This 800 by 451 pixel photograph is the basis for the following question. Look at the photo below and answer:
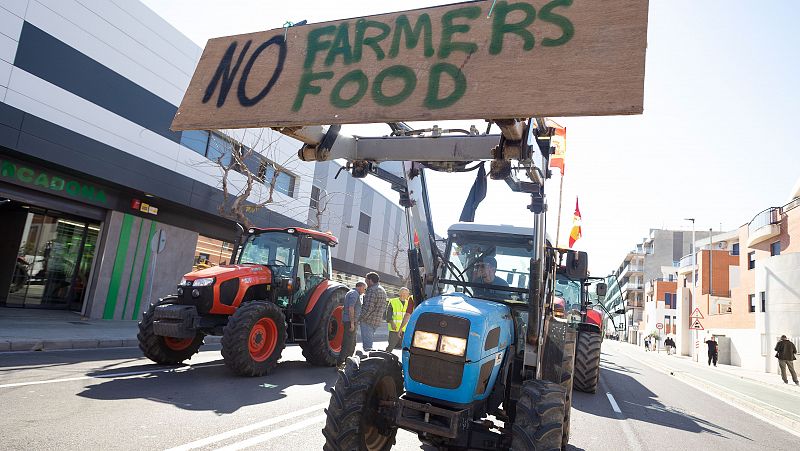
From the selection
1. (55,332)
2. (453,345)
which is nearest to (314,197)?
(55,332)

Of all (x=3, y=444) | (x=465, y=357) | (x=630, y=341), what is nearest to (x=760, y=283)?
(x=465, y=357)

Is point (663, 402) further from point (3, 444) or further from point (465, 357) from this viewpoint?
point (3, 444)

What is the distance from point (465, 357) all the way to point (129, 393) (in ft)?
14.6

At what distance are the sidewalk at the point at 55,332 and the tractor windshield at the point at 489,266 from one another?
312 inches

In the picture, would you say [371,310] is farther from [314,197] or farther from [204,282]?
[314,197]

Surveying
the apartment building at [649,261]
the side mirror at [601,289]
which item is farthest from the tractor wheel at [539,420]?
the apartment building at [649,261]

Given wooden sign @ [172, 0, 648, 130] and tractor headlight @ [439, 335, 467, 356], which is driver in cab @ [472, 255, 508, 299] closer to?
tractor headlight @ [439, 335, 467, 356]

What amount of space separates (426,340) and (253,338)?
4.73 meters

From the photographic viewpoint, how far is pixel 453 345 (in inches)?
138

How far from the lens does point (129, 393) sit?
5.73 m

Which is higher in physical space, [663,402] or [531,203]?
[531,203]

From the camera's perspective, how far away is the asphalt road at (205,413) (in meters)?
4.21

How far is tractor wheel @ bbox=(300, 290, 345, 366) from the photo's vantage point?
9070 millimetres

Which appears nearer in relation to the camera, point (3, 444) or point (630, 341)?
point (3, 444)
